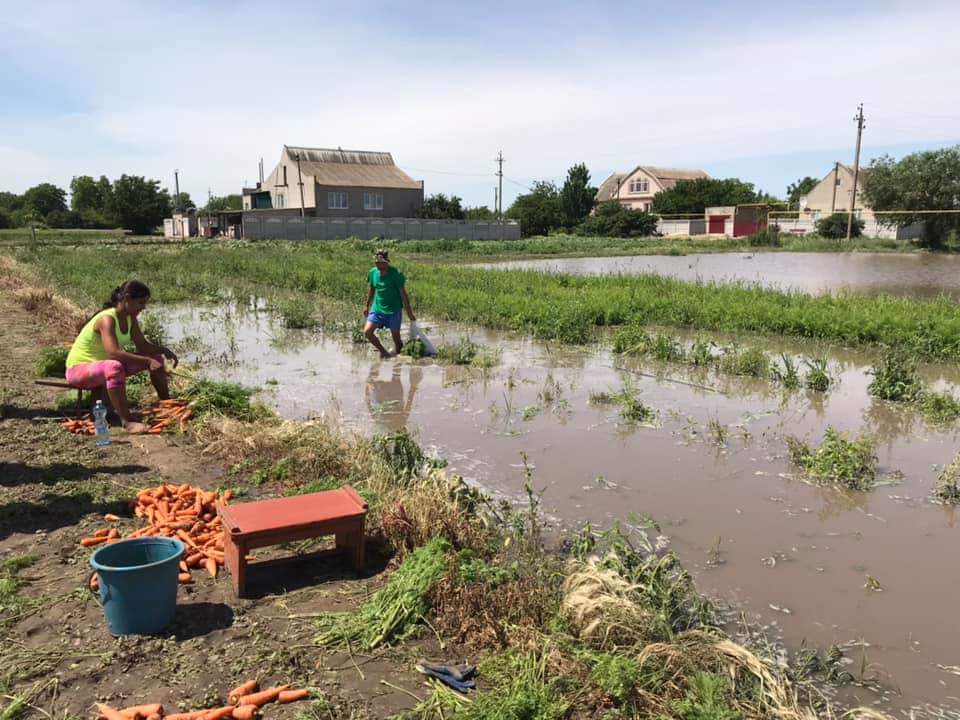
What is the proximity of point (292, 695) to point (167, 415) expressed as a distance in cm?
463

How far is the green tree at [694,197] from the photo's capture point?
68625 millimetres

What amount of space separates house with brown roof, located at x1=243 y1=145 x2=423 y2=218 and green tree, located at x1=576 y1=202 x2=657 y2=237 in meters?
15.7

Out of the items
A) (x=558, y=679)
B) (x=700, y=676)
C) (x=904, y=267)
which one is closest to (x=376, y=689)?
(x=558, y=679)

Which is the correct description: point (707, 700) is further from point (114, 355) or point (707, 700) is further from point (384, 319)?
point (384, 319)

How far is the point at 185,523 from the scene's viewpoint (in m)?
4.40

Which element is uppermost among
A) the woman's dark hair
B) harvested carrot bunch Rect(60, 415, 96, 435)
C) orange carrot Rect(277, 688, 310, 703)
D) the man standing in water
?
the woman's dark hair

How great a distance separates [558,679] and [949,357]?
34.0 ft

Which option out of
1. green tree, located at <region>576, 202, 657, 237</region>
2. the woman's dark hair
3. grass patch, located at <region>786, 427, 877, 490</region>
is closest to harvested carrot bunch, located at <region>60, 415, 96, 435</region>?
the woman's dark hair

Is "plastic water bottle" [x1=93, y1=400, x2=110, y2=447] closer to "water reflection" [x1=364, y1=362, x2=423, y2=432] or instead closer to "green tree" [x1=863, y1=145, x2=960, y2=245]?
"water reflection" [x1=364, y1=362, x2=423, y2=432]

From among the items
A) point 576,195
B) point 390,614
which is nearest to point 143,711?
point 390,614

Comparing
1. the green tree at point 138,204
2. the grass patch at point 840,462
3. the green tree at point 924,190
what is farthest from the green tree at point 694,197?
the grass patch at point 840,462

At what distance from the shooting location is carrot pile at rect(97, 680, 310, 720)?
266 cm

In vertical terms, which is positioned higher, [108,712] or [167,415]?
[167,415]

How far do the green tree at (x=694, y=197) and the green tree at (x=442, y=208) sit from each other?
67.0ft
